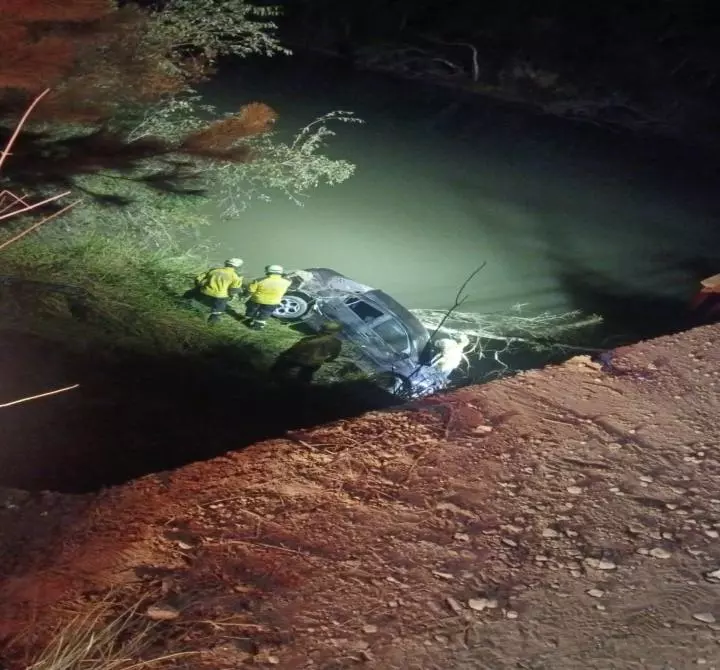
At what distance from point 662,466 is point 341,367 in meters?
7.51

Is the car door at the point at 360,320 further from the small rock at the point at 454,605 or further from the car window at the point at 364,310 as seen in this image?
the small rock at the point at 454,605

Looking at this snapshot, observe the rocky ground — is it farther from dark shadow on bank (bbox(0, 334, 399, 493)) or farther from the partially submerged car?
the partially submerged car

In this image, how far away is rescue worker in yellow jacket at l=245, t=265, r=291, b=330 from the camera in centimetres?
1226

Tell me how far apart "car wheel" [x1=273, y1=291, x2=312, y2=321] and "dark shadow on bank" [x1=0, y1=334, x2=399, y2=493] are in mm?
1020

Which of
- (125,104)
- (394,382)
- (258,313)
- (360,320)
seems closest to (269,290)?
(258,313)

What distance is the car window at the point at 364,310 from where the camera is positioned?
12570 millimetres

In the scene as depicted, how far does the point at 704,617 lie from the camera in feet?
12.8

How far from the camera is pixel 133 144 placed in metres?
9.52

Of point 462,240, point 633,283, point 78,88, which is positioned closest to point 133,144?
point 78,88

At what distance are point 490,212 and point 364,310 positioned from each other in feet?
24.6

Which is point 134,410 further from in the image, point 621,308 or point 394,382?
point 621,308

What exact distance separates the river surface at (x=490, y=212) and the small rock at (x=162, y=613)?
1095cm

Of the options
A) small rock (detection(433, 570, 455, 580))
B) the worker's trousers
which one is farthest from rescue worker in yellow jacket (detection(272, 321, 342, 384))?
small rock (detection(433, 570, 455, 580))

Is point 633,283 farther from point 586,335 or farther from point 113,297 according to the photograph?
point 113,297
